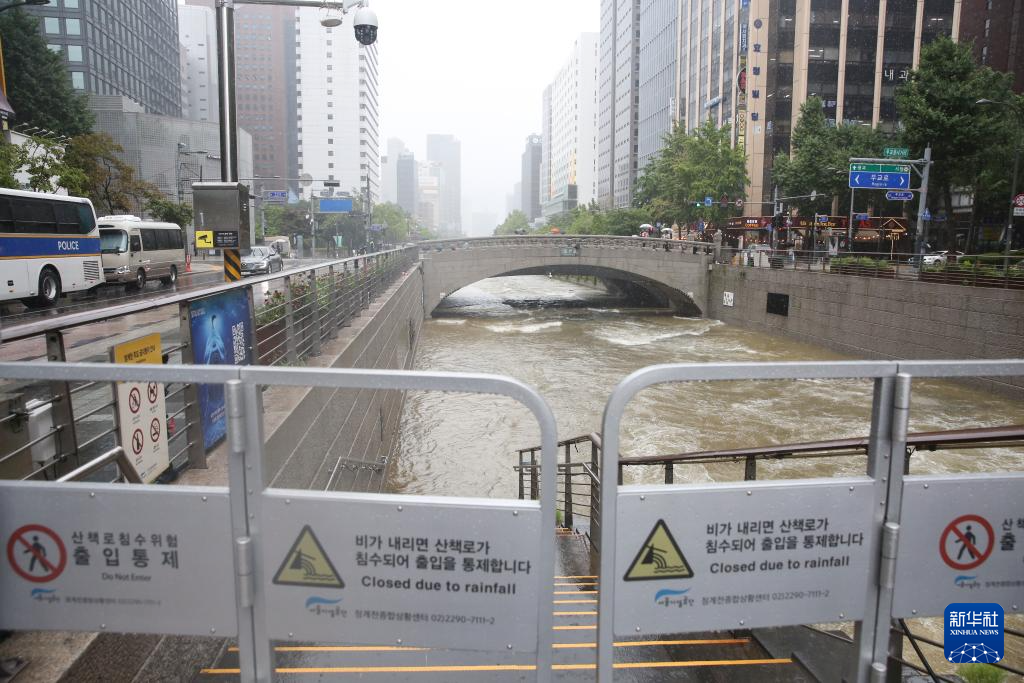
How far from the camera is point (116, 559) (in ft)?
9.04

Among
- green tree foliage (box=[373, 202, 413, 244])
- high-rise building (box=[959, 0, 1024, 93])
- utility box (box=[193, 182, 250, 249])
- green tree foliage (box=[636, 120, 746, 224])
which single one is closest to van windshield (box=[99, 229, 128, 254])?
utility box (box=[193, 182, 250, 249])

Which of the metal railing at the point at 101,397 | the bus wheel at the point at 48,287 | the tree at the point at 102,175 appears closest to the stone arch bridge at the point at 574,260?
the tree at the point at 102,175

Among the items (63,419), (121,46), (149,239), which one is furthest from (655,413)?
(121,46)

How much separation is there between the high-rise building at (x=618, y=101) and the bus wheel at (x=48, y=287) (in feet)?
287

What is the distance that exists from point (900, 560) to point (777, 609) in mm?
497

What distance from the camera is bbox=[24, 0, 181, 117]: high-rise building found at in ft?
219

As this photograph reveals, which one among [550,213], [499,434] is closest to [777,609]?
[499,434]

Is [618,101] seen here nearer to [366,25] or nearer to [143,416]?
[366,25]

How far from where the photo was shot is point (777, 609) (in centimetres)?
282

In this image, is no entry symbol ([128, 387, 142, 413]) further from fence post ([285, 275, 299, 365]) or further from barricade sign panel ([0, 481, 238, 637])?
fence post ([285, 275, 299, 365])

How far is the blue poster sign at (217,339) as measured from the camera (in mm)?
5352

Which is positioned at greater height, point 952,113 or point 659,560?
point 952,113

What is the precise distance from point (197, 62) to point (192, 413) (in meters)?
140

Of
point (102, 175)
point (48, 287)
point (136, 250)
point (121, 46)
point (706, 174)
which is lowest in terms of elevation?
point (48, 287)
